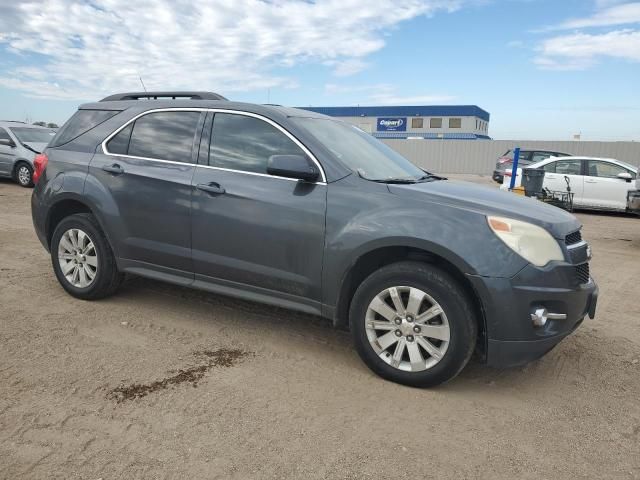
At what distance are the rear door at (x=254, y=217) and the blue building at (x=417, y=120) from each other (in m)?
53.6

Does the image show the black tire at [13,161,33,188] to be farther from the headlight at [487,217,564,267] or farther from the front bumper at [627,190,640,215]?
the headlight at [487,217,564,267]

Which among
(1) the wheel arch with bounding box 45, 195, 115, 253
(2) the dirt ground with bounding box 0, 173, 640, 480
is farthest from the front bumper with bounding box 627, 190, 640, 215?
(1) the wheel arch with bounding box 45, 195, 115, 253

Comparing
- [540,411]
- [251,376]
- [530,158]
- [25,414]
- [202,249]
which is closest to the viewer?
[25,414]

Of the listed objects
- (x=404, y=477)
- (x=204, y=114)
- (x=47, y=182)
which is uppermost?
(x=204, y=114)

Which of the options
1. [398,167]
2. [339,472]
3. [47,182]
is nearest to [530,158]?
[398,167]

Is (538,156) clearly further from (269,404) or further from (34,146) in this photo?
(269,404)

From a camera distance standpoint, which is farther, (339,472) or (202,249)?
(202,249)

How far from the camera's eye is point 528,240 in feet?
10.6

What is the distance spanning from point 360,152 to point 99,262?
7.93 ft

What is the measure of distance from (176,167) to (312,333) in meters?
1.68

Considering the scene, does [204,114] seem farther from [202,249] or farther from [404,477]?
[404,477]

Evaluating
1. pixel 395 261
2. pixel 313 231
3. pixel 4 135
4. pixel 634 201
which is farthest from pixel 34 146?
pixel 634 201

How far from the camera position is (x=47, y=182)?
16.3ft

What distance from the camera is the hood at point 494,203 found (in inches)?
131
